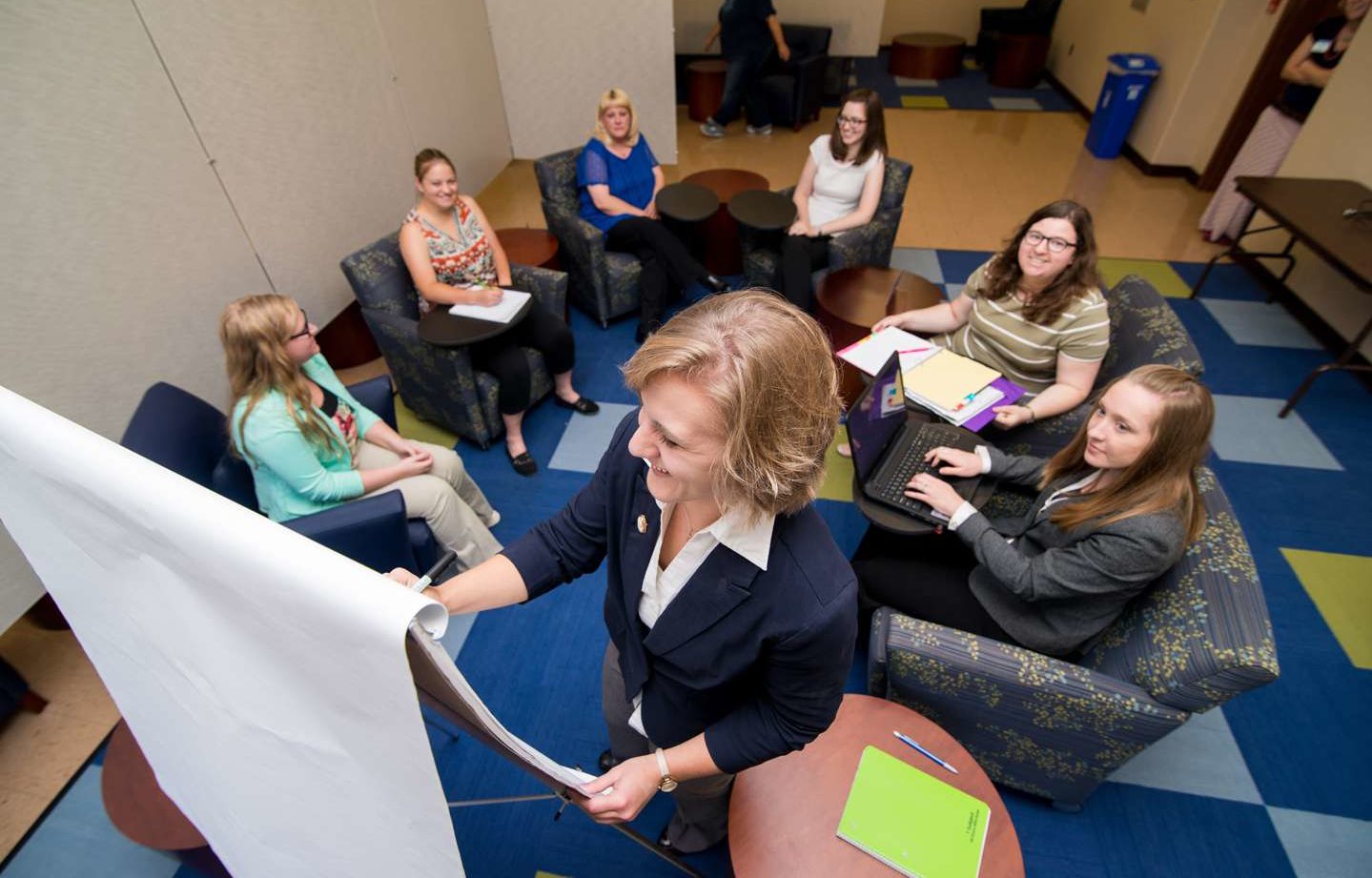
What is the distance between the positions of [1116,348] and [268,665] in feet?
9.67

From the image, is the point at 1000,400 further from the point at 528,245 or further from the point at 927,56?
the point at 927,56

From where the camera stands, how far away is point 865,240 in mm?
3676

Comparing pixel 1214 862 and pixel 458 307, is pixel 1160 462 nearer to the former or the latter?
pixel 1214 862

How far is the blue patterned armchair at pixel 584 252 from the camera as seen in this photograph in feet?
12.4

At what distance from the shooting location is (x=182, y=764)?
953 mm

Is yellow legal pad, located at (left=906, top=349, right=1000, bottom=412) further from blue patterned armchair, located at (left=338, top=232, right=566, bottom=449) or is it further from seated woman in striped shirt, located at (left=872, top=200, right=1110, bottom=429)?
blue patterned armchair, located at (left=338, top=232, right=566, bottom=449)

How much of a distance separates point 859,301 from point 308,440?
2519 mm

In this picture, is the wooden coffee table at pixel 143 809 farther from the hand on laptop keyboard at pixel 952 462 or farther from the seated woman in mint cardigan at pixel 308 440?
the hand on laptop keyboard at pixel 952 462

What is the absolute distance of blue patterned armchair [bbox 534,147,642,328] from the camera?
378 centimetres

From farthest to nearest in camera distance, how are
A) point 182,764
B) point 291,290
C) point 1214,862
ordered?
1. point 291,290
2. point 1214,862
3. point 182,764

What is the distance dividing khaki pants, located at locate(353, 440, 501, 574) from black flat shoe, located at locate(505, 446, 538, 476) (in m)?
0.42

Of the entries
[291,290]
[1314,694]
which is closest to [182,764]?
[291,290]

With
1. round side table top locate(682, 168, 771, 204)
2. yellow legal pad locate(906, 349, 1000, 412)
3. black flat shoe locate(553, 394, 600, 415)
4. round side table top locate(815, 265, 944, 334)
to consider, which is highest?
yellow legal pad locate(906, 349, 1000, 412)

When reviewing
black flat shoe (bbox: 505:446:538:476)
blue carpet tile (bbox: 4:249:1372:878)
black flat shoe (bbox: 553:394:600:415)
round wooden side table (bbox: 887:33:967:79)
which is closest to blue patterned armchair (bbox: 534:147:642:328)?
black flat shoe (bbox: 553:394:600:415)
